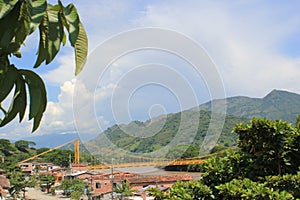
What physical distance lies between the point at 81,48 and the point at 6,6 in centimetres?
11

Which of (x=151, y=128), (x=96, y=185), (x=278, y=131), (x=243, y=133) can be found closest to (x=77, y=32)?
(x=278, y=131)

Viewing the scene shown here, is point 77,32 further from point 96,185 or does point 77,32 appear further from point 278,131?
point 96,185

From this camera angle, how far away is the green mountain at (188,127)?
22.8 ft

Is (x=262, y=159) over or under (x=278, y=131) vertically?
under

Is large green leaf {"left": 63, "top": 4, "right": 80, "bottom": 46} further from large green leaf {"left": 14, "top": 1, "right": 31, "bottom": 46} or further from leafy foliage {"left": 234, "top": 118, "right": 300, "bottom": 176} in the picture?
leafy foliage {"left": 234, "top": 118, "right": 300, "bottom": 176}

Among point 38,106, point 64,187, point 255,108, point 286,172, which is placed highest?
point 255,108

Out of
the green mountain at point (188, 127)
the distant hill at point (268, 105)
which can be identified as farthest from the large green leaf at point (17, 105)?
the distant hill at point (268, 105)

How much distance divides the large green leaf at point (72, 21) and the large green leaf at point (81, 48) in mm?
22

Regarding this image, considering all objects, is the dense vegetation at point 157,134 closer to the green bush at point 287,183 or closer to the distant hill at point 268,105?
the green bush at point 287,183

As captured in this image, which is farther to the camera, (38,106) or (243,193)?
(243,193)

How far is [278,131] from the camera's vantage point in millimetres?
3061

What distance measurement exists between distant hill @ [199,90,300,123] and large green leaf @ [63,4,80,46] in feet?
192

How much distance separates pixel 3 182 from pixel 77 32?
0.46m

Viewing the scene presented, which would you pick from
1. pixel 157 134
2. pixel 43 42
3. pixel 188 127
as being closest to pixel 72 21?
pixel 43 42
